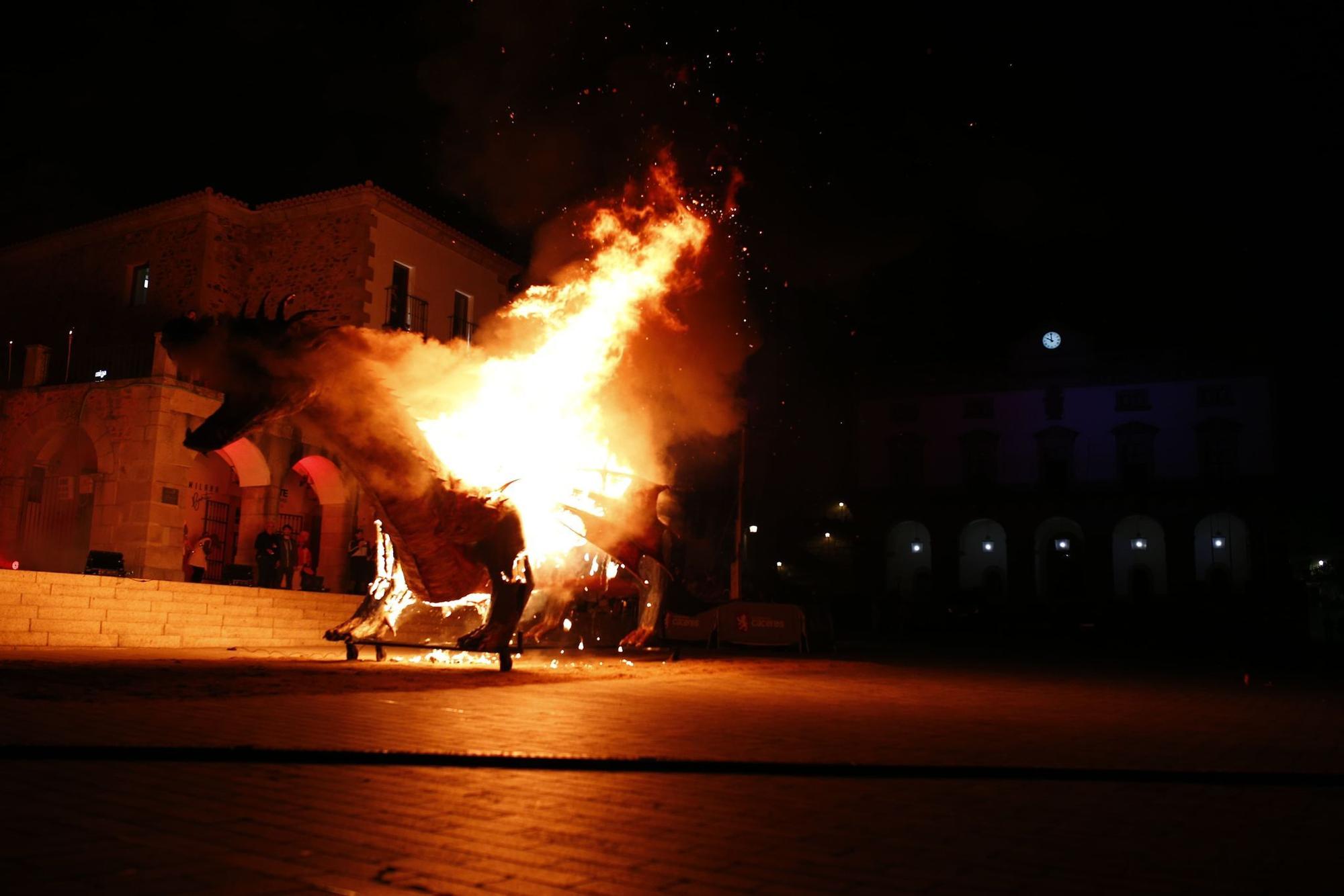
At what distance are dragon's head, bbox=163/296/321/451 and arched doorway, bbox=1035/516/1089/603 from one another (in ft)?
155

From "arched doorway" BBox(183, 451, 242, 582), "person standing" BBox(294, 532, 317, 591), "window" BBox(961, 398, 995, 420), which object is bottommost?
"person standing" BBox(294, 532, 317, 591)

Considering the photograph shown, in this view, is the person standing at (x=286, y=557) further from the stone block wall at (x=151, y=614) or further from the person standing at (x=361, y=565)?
the stone block wall at (x=151, y=614)

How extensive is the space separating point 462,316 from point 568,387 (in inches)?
646

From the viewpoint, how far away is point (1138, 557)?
2023 inches

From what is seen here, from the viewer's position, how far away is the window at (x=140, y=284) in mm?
26844

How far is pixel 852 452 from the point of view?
185 ft

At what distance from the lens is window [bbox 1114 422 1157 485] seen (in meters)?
50.7

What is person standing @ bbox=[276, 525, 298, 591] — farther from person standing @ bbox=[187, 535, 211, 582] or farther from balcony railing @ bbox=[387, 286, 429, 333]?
balcony railing @ bbox=[387, 286, 429, 333]

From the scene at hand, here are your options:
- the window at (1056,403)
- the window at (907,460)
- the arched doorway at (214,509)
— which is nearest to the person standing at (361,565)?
the arched doorway at (214,509)

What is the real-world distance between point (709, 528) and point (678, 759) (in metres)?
22.6

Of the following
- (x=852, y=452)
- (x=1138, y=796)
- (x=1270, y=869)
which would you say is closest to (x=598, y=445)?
(x=1138, y=796)

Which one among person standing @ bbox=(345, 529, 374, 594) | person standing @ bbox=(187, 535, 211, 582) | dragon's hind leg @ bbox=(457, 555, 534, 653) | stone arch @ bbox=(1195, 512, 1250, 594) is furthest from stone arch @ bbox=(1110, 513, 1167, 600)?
dragon's hind leg @ bbox=(457, 555, 534, 653)

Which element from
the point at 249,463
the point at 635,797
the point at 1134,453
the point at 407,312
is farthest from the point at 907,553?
the point at 635,797

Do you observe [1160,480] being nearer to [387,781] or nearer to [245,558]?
[245,558]
